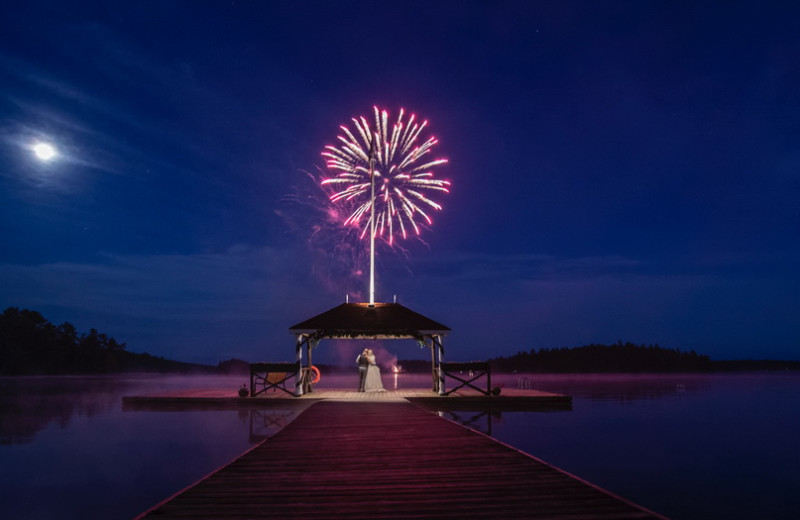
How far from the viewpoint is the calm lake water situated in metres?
13.1

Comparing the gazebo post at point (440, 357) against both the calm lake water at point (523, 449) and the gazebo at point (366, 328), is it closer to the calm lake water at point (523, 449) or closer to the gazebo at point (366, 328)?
the gazebo at point (366, 328)

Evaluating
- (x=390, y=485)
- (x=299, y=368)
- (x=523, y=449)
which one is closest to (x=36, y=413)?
(x=299, y=368)

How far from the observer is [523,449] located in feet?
63.5

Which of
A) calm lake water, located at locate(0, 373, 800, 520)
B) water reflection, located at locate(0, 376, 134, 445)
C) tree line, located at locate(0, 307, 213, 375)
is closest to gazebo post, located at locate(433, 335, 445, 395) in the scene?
calm lake water, located at locate(0, 373, 800, 520)

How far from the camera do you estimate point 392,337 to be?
26812 mm

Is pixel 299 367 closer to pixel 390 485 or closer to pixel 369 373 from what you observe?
pixel 369 373

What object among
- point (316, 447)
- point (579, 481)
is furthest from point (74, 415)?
point (579, 481)

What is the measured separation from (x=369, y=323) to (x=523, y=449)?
28.3 feet

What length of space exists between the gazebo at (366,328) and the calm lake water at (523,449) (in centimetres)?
296

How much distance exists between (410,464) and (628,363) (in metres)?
163

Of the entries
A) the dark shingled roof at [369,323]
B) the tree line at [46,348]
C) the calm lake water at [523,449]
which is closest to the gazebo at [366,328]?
the dark shingled roof at [369,323]

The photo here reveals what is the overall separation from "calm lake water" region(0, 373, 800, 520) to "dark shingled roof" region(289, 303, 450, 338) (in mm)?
4638

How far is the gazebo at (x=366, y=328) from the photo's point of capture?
77.9 ft

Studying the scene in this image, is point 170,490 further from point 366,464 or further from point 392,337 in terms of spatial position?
point 392,337
